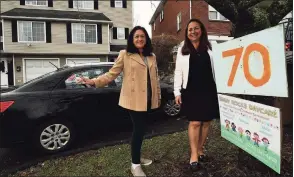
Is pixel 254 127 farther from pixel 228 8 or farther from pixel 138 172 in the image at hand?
pixel 228 8

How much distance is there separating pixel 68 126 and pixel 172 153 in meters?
1.94

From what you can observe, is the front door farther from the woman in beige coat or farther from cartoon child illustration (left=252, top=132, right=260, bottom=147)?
cartoon child illustration (left=252, top=132, right=260, bottom=147)

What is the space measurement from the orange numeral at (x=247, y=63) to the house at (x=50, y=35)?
2182cm

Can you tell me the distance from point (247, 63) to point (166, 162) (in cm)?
165

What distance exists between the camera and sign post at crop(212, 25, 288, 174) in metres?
2.14

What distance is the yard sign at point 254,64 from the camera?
2111mm

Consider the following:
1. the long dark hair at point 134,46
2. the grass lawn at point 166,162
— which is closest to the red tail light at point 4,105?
the grass lawn at point 166,162

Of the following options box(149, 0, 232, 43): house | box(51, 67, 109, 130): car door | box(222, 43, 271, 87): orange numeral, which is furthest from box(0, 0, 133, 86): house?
box(222, 43, 271, 87): orange numeral

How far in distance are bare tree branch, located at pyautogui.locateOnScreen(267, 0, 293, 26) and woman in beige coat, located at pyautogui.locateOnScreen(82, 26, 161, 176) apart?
6.44ft

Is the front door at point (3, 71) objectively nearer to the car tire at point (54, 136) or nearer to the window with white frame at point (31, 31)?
the window with white frame at point (31, 31)

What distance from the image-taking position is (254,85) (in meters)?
2.44

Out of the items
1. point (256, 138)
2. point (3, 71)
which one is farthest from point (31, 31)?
point (256, 138)

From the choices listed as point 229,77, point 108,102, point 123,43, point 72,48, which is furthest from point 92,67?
point 123,43

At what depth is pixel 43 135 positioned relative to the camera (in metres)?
4.40
